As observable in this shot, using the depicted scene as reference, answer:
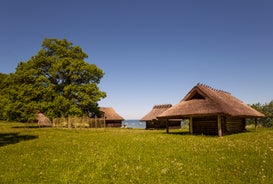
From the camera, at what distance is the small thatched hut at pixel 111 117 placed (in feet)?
181

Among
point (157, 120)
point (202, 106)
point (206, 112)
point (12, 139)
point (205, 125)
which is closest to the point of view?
point (12, 139)

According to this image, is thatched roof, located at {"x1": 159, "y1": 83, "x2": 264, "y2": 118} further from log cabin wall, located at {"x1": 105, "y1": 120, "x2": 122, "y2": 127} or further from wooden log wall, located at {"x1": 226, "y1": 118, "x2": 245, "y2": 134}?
log cabin wall, located at {"x1": 105, "y1": 120, "x2": 122, "y2": 127}

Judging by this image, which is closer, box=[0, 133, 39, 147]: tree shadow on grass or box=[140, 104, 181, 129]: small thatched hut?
box=[0, 133, 39, 147]: tree shadow on grass

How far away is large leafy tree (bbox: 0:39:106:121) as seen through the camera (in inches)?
1467

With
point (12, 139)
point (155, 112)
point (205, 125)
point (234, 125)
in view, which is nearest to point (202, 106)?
point (205, 125)

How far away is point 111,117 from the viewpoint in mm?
55750

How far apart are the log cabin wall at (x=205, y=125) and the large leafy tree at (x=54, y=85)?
64.4 feet

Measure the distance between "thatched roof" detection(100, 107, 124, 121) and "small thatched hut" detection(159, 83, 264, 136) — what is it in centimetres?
3059

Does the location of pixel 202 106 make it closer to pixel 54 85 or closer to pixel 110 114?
pixel 54 85

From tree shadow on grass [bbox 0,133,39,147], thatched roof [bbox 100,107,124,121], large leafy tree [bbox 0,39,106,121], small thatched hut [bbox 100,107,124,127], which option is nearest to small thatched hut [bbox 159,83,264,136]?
tree shadow on grass [bbox 0,133,39,147]

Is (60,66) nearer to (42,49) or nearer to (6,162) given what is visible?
(42,49)

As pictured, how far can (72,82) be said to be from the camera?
4259cm

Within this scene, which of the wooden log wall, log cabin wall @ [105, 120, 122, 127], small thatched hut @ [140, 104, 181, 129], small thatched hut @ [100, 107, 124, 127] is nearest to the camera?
the wooden log wall

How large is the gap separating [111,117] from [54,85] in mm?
18993
